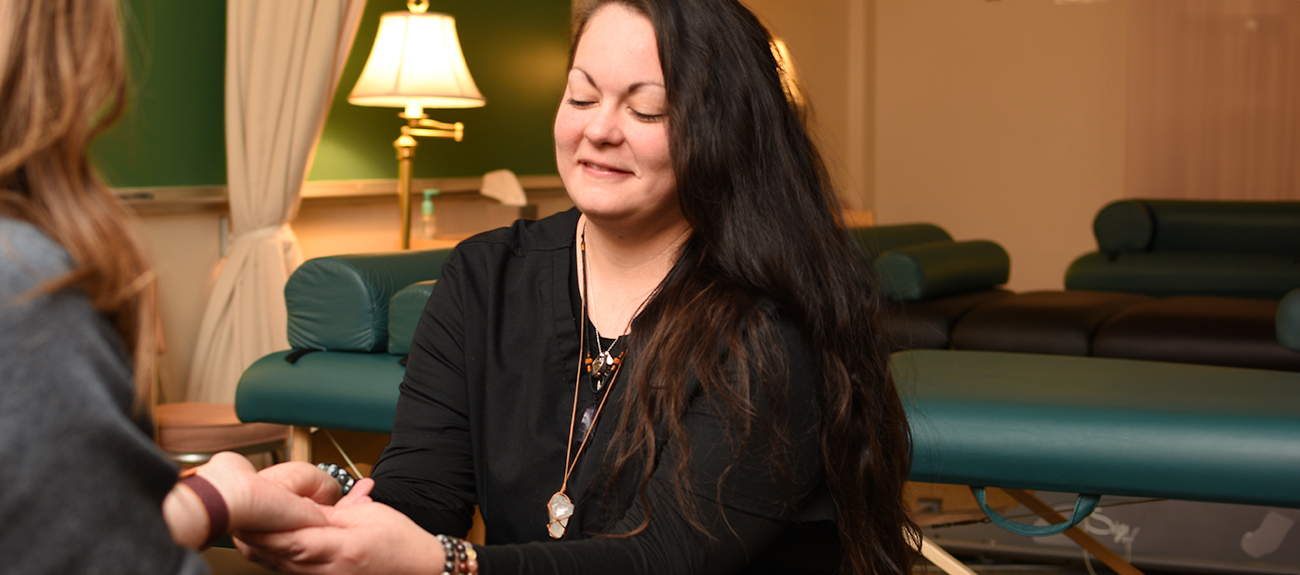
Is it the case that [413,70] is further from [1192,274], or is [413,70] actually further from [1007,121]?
[1007,121]

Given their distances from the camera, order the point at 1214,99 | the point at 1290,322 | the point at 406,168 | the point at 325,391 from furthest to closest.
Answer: the point at 1214,99 < the point at 406,168 < the point at 325,391 < the point at 1290,322

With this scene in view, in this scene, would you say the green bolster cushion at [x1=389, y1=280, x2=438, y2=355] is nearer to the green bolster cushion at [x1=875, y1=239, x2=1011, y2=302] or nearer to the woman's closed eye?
the woman's closed eye

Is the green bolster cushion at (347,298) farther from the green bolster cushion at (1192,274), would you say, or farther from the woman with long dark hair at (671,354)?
the green bolster cushion at (1192,274)

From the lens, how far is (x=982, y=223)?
22.7 ft

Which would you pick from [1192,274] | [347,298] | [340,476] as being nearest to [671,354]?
[340,476]

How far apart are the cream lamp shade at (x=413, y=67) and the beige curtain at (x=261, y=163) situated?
0.50 feet

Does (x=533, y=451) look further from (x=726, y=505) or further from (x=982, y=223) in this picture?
(x=982, y=223)

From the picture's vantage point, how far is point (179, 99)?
3096mm

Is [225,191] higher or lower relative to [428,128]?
lower

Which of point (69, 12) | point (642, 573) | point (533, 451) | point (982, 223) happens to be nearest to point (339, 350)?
point (533, 451)

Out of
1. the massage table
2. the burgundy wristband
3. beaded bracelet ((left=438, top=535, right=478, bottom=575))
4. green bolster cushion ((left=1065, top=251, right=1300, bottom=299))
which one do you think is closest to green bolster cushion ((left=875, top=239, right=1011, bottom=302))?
green bolster cushion ((left=1065, top=251, right=1300, bottom=299))

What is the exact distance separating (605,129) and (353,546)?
505 millimetres

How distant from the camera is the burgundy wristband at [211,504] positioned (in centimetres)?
64

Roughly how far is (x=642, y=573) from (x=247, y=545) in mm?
344
